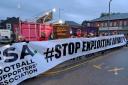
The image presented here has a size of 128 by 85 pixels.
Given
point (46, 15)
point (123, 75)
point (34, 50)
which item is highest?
point (46, 15)

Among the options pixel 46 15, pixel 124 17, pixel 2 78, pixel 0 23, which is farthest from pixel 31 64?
pixel 124 17

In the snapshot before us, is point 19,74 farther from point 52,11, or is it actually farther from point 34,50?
point 52,11

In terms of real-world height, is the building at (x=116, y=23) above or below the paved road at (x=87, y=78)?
above

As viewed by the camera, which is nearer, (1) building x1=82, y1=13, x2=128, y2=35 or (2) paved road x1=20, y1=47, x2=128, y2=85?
(2) paved road x1=20, y1=47, x2=128, y2=85

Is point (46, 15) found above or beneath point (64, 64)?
above

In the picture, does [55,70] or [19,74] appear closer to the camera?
[19,74]

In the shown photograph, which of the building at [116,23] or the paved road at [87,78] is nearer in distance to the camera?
the paved road at [87,78]

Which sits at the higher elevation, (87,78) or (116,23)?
(116,23)

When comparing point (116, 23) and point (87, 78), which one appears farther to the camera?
point (116, 23)

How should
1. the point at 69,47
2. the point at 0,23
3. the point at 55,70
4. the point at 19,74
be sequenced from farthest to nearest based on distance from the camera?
the point at 0,23 → the point at 69,47 → the point at 55,70 → the point at 19,74

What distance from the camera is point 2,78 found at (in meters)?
9.95

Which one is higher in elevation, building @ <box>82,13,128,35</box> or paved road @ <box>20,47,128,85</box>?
building @ <box>82,13,128,35</box>

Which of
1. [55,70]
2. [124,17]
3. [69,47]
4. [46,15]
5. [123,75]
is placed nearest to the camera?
[123,75]

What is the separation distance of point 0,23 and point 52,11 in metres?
47.2
